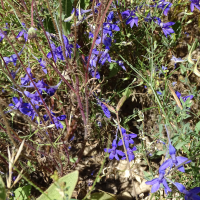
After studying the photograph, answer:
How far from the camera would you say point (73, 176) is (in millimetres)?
880

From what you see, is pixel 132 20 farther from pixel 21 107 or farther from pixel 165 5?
pixel 21 107

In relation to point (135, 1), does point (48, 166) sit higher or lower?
lower

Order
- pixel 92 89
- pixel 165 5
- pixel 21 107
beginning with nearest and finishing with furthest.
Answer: pixel 21 107 → pixel 92 89 → pixel 165 5

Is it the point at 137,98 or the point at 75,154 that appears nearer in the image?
the point at 75,154

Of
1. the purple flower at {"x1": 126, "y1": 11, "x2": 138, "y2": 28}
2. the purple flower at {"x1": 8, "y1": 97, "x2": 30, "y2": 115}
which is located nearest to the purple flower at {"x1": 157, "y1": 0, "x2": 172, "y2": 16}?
the purple flower at {"x1": 126, "y1": 11, "x2": 138, "y2": 28}

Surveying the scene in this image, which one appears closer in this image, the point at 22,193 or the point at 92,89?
the point at 22,193

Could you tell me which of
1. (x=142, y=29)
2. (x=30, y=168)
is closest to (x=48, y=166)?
(x=30, y=168)

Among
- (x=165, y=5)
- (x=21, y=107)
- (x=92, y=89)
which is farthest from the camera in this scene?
(x=165, y=5)

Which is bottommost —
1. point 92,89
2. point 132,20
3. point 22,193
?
point 22,193

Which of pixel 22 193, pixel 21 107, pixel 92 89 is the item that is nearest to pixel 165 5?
pixel 92 89

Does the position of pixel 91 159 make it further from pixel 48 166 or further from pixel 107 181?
pixel 48 166

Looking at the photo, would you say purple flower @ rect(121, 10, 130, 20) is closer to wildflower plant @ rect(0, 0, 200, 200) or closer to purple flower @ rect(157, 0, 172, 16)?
wildflower plant @ rect(0, 0, 200, 200)

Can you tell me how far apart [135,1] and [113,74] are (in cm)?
48

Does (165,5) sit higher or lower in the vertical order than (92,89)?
higher
